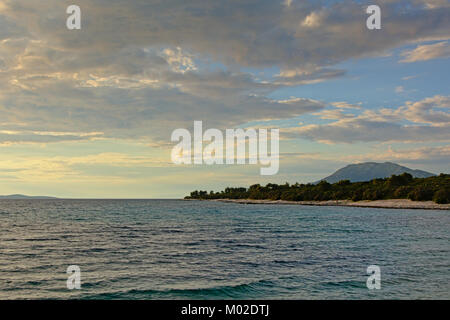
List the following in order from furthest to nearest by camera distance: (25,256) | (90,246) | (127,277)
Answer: (90,246) → (25,256) → (127,277)

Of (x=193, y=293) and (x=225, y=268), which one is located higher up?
(x=193, y=293)

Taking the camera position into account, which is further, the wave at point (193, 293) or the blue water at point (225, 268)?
the blue water at point (225, 268)

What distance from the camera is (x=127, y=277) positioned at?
23.4 m

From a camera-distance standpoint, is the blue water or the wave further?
the blue water

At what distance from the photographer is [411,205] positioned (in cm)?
13912

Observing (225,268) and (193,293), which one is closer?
(193,293)
